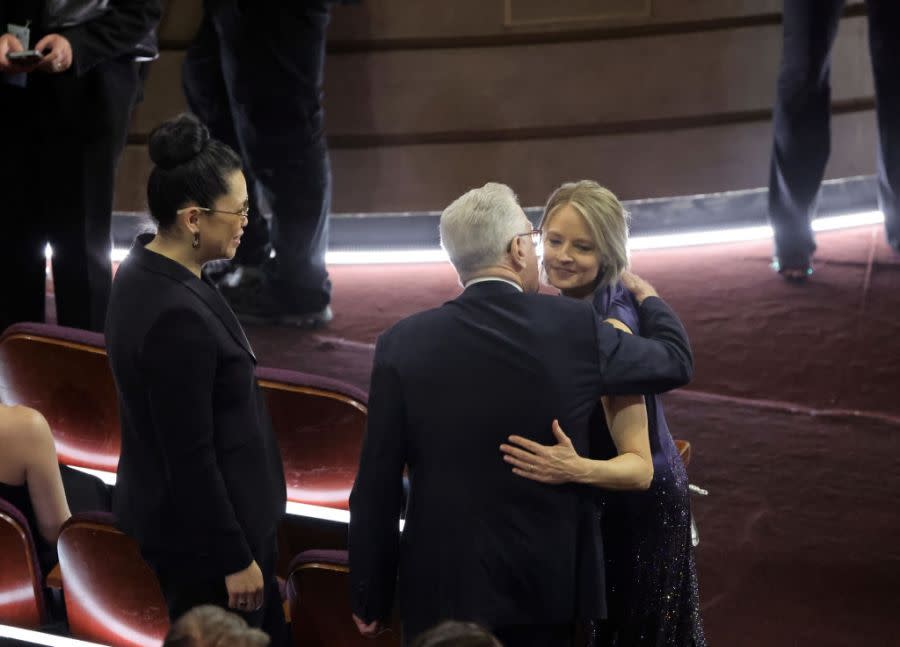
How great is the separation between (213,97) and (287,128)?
34 cm

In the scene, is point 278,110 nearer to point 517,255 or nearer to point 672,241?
point 672,241

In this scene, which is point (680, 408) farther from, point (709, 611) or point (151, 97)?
point (151, 97)

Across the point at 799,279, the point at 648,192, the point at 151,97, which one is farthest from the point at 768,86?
the point at 151,97

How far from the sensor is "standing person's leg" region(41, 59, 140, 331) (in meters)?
2.55

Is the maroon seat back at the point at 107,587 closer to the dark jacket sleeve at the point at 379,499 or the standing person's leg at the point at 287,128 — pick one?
the dark jacket sleeve at the point at 379,499

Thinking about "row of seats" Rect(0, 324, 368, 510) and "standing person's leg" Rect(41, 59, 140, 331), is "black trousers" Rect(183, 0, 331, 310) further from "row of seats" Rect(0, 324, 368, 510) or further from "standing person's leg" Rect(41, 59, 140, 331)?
"row of seats" Rect(0, 324, 368, 510)

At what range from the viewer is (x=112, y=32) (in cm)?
251

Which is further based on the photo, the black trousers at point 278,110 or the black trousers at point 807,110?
the black trousers at point 807,110

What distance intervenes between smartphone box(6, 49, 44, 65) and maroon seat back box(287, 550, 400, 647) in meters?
1.28

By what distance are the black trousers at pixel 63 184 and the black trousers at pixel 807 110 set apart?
1923 mm

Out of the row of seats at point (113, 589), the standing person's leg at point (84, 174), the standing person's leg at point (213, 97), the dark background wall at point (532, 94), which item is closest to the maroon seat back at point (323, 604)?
the row of seats at point (113, 589)

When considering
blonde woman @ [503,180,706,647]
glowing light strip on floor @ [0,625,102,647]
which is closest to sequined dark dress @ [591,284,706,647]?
blonde woman @ [503,180,706,647]

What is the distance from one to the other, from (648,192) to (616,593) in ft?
8.63

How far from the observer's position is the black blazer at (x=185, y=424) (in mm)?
1483
